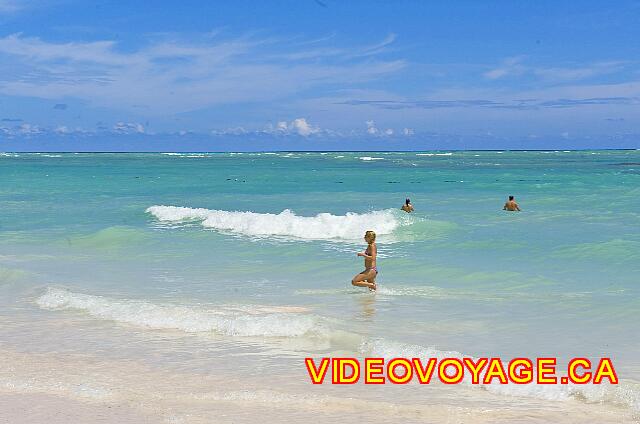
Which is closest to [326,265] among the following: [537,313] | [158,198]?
[537,313]

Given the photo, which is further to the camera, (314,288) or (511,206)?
(511,206)

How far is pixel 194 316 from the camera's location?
10602mm

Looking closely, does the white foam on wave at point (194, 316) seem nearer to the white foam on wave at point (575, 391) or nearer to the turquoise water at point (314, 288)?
the turquoise water at point (314, 288)

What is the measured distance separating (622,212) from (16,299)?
23290 mm

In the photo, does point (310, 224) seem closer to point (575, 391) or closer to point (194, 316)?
point (194, 316)

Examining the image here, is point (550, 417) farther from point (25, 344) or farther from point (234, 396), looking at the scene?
point (25, 344)

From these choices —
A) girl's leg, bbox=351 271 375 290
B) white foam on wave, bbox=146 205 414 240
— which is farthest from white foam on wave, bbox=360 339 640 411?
white foam on wave, bbox=146 205 414 240

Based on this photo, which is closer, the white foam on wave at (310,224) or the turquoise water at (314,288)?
the turquoise water at (314,288)

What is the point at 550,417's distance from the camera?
6.69 m

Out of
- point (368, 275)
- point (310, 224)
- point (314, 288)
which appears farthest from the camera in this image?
point (310, 224)

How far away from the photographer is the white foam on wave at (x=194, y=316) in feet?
32.4

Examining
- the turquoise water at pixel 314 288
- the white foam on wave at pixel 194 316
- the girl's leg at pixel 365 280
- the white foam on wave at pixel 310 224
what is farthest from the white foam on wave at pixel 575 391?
the white foam on wave at pixel 310 224

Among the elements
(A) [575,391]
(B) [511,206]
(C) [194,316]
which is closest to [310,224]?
(B) [511,206]

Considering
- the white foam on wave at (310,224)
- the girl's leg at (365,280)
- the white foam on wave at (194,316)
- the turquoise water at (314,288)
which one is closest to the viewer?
the turquoise water at (314,288)
